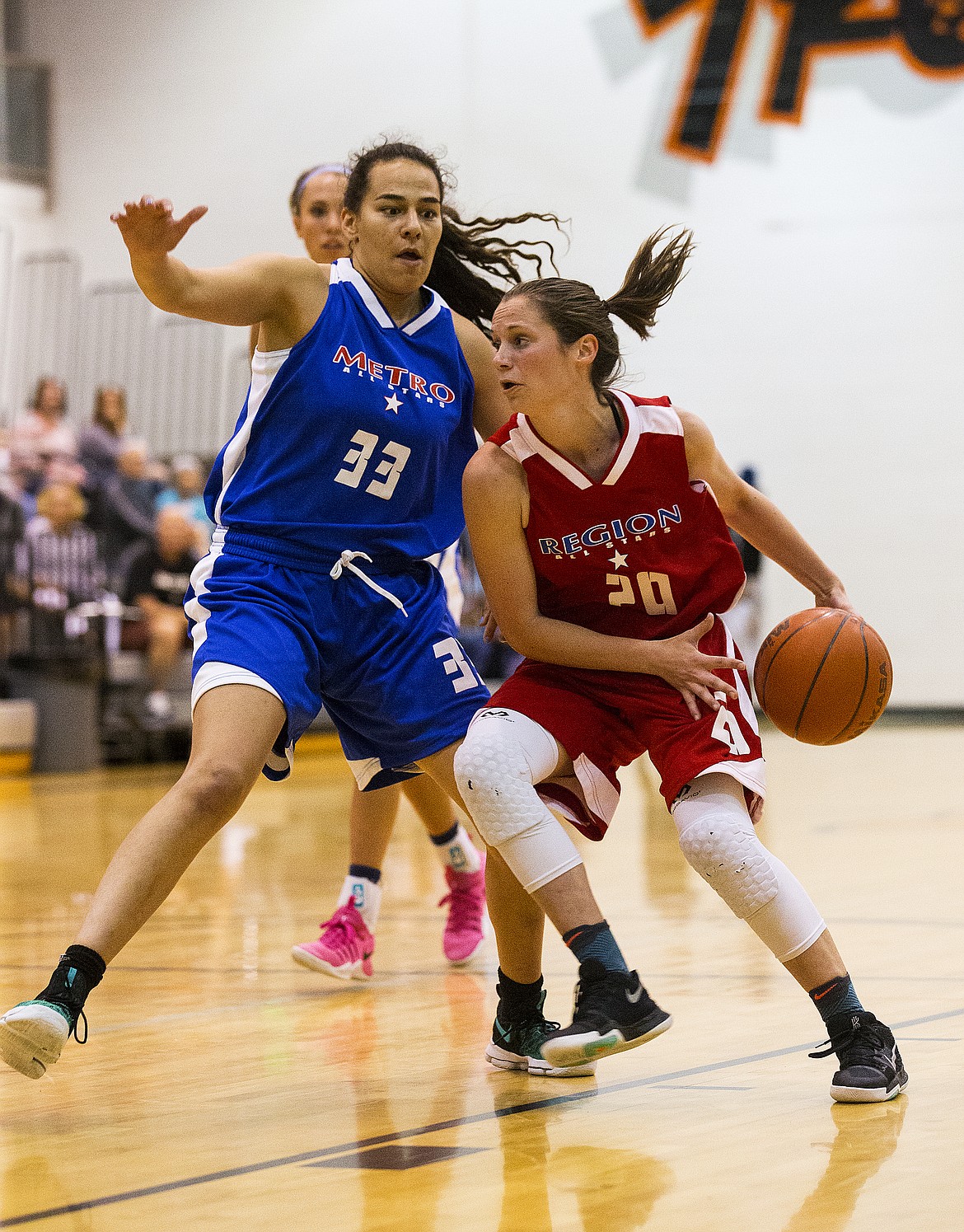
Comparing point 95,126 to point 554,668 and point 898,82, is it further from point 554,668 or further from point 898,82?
point 554,668

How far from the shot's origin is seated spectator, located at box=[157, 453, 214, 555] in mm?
11562

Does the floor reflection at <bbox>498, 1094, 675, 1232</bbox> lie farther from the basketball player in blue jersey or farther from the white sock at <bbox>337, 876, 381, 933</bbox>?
the white sock at <bbox>337, 876, 381, 933</bbox>

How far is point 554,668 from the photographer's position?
118 inches

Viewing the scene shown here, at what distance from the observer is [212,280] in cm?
299

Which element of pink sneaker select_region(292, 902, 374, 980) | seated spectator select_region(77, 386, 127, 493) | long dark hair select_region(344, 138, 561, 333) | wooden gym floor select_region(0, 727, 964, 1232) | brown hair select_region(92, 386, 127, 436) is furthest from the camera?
brown hair select_region(92, 386, 127, 436)

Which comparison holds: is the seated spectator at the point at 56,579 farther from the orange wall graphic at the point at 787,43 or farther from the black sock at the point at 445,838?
the black sock at the point at 445,838

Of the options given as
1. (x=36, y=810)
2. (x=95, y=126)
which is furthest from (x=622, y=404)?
(x=95, y=126)

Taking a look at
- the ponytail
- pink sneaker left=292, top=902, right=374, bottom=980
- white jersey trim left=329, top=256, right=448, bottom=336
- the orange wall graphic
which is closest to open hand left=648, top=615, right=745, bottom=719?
the ponytail

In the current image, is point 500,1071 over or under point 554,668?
under

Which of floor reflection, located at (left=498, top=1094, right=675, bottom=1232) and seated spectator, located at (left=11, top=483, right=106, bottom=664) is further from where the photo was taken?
seated spectator, located at (left=11, top=483, right=106, bottom=664)

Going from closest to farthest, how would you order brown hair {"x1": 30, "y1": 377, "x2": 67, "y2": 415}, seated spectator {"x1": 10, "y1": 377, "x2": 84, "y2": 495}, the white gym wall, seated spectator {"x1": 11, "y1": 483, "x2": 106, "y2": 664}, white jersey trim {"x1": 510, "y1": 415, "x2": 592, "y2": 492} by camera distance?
1. white jersey trim {"x1": 510, "y1": 415, "x2": 592, "y2": 492}
2. seated spectator {"x1": 11, "y1": 483, "x2": 106, "y2": 664}
3. seated spectator {"x1": 10, "y1": 377, "x2": 84, "y2": 495}
4. brown hair {"x1": 30, "y1": 377, "x2": 67, "y2": 415}
5. the white gym wall

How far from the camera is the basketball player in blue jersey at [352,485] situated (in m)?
3.08

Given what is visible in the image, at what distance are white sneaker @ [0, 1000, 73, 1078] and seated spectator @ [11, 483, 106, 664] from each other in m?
8.12

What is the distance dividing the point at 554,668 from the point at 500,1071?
0.69 meters
